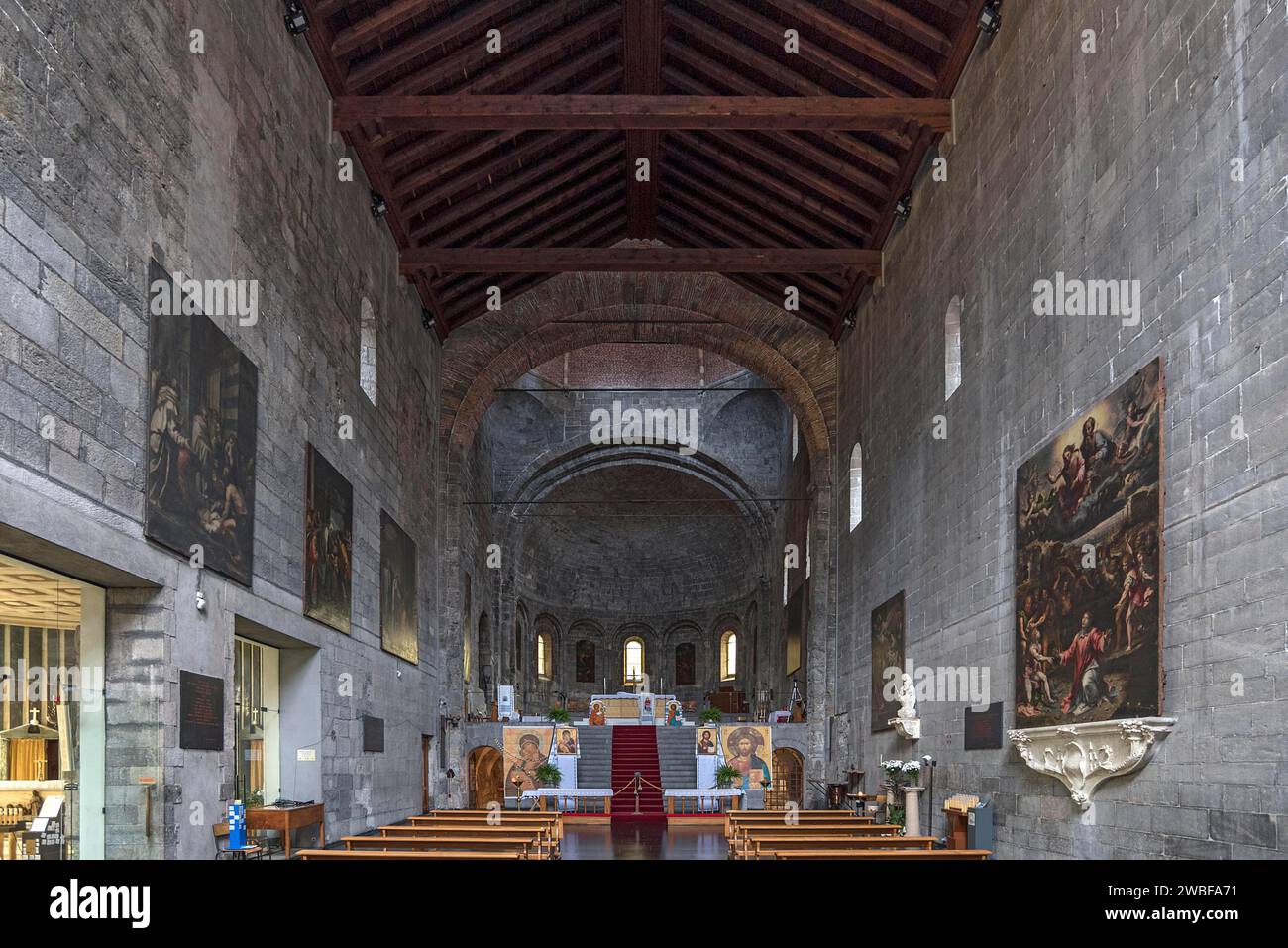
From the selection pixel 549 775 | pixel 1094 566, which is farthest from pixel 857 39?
pixel 549 775

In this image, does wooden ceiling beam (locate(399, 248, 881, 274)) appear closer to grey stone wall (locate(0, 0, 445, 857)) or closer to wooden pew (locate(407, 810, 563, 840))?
grey stone wall (locate(0, 0, 445, 857))

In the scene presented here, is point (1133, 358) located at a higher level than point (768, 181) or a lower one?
lower

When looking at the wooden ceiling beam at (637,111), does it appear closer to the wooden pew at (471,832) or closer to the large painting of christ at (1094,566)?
the large painting of christ at (1094,566)

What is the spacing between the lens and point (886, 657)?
17.6m

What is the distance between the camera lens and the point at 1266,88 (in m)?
6.92

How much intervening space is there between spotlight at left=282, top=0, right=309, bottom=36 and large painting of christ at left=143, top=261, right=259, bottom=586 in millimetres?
3957

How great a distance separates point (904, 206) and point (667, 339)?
27.3 feet

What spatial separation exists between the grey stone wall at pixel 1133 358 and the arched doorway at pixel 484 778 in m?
11.6

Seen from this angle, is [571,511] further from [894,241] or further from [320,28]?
[320,28]

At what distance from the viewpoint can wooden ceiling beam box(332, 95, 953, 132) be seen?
1468cm

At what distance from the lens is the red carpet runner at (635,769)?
23183 millimetres

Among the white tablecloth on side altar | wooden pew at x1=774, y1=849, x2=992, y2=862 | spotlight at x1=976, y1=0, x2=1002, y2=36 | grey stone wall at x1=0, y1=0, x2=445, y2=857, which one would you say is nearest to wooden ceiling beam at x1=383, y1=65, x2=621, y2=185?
grey stone wall at x1=0, y1=0, x2=445, y2=857

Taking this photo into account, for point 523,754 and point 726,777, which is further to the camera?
point 523,754

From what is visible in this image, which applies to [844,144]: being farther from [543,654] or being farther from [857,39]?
[543,654]
